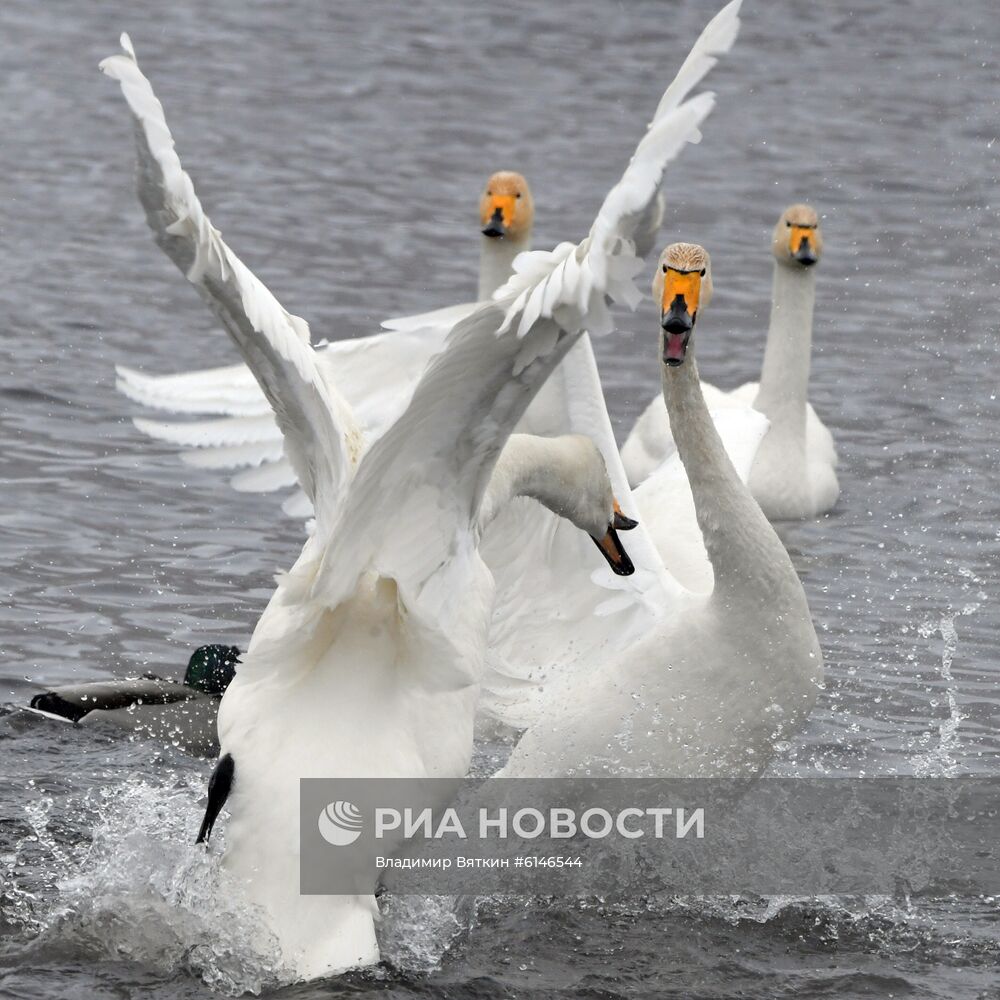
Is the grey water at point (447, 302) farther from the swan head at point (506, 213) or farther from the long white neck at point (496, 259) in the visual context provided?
the swan head at point (506, 213)

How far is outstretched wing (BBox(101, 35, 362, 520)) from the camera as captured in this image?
5.51 meters

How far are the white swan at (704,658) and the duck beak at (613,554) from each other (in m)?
0.23

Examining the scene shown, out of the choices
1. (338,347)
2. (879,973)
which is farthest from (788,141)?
(879,973)

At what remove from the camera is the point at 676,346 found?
677cm

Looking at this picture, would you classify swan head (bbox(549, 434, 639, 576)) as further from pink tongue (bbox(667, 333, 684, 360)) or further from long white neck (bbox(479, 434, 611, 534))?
pink tongue (bbox(667, 333, 684, 360))

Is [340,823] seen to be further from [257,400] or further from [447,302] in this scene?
[447,302]

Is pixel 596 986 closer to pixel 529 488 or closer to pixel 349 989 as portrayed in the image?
pixel 349 989

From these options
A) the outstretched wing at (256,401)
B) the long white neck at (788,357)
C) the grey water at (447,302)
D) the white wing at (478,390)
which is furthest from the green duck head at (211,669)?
the long white neck at (788,357)

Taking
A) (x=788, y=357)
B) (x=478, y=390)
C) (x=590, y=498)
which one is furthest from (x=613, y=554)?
(x=788, y=357)

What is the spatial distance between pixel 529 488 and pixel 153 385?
2.31 metres

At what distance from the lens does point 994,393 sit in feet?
43.7

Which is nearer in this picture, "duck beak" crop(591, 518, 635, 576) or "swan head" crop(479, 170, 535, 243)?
"duck beak" crop(591, 518, 635, 576)

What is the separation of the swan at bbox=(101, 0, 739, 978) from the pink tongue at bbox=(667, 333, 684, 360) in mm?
770

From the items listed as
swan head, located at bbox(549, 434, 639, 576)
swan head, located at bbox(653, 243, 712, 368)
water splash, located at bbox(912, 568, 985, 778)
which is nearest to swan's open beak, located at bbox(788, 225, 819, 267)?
water splash, located at bbox(912, 568, 985, 778)
